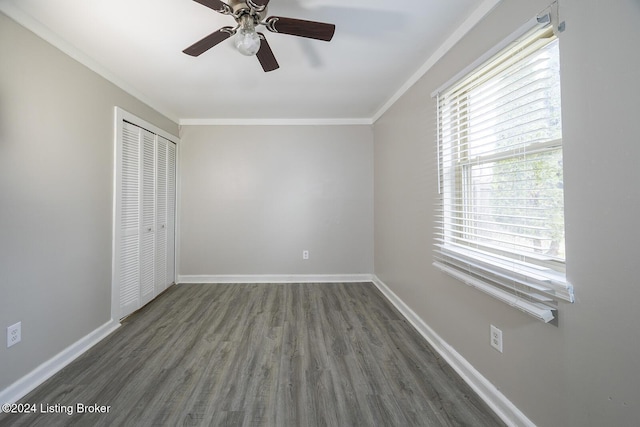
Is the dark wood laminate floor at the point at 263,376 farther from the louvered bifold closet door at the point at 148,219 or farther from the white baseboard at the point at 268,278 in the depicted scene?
the white baseboard at the point at 268,278

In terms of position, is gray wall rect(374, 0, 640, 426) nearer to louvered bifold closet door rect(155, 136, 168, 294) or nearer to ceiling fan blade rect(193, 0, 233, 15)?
ceiling fan blade rect(193, 0, 233, 15)

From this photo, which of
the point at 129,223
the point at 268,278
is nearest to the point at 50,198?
the point at 129,223

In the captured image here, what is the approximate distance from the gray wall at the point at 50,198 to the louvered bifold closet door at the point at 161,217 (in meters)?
0.75

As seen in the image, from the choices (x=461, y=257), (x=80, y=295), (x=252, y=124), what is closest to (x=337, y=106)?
(x=252, y=124)

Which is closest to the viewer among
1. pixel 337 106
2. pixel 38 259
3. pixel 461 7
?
pixel 461 7

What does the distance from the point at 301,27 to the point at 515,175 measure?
1.39 meters

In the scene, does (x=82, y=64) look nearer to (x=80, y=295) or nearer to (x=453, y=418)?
(x=80, y=295)

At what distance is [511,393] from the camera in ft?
4.07

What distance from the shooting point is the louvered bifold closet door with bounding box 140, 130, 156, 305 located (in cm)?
264

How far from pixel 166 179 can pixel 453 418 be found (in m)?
3.61

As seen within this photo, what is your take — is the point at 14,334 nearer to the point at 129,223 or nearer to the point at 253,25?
the point at 129,223

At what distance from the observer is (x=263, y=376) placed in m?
1.59

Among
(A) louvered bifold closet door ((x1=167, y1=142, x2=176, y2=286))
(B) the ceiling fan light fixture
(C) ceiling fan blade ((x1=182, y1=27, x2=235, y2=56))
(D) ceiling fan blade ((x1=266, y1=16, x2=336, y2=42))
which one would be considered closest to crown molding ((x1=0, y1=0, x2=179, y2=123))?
(A) louvered bifold closet door ((x1=167, y1=142, x2=176, y2=286))

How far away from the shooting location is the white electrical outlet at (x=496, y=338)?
1306 mm
